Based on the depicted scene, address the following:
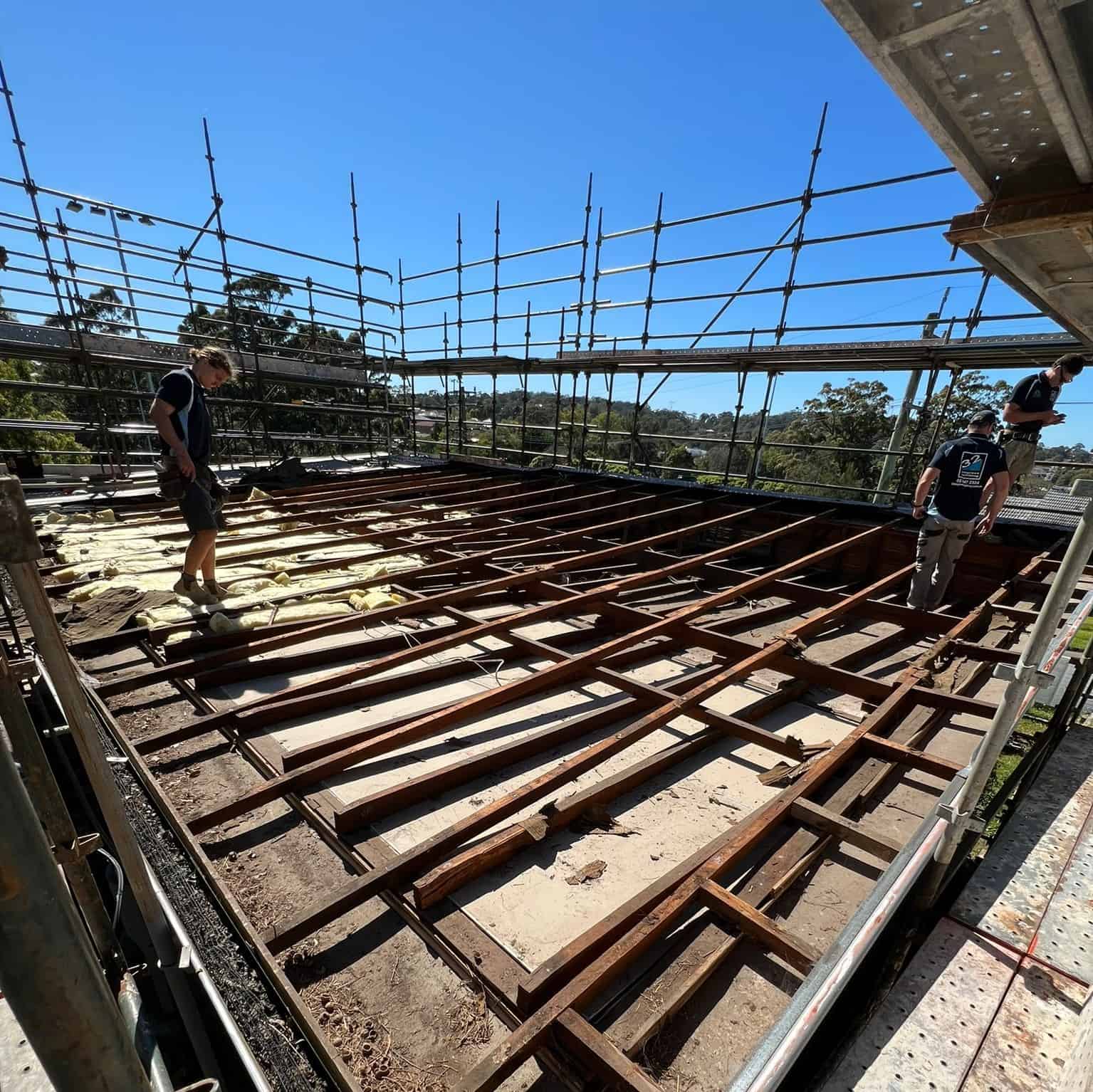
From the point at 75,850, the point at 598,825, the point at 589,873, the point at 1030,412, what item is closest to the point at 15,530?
the point at 75,850

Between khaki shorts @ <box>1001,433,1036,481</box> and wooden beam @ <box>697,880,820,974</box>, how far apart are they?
204 inches

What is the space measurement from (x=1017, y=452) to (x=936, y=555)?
1.73 m

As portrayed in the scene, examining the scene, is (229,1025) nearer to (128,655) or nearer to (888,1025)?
(888,1025)

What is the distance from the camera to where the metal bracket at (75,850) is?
109 cm

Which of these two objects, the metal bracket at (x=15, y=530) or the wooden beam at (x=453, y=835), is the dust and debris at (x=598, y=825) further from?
the metal bracket at (x=15, y=530)

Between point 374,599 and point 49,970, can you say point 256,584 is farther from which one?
point 49,970

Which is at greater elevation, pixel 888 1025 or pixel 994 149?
pixel 994 149

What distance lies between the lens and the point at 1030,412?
4.60 metres

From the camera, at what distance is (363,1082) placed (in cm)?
121

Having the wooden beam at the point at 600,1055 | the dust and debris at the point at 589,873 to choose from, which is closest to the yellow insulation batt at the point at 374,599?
the dust and debris at the point at 589,873

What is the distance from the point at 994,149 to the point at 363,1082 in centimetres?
277

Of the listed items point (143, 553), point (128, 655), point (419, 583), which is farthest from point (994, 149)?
point (143, 553)

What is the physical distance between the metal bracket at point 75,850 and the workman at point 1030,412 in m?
5.85

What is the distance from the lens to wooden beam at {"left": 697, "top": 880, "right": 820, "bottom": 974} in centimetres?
138
